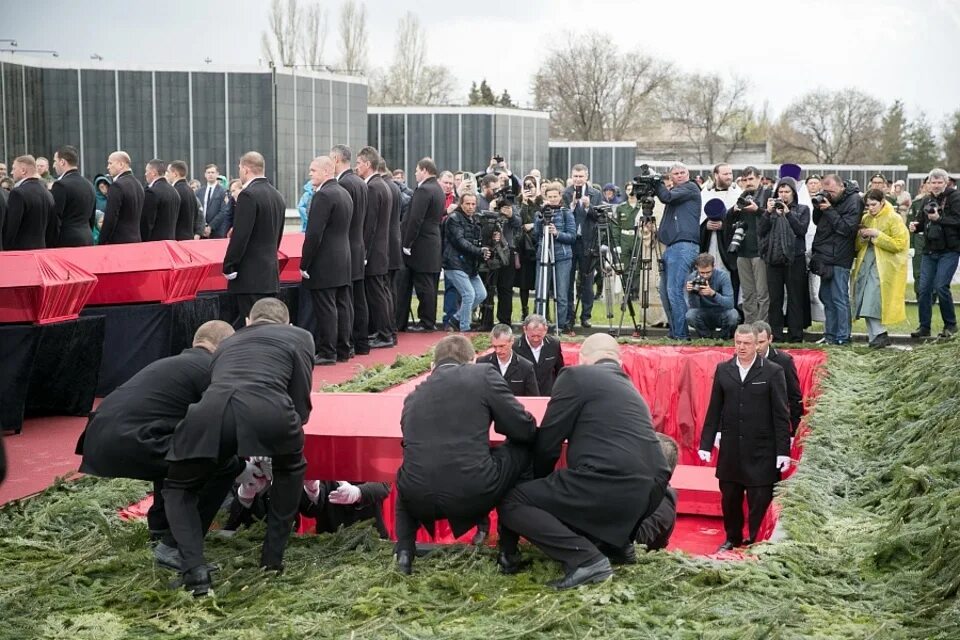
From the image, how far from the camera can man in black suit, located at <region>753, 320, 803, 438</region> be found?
917 cm

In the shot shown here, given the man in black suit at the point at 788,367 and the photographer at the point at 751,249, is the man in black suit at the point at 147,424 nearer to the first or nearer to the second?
the man in black suit at the point at 788,367

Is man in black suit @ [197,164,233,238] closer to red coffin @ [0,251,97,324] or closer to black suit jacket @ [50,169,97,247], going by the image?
black suit jacket @ [50,169,97,247]

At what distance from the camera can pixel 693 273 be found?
13172 mm

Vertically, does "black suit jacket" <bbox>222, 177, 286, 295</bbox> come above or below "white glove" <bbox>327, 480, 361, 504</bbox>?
above

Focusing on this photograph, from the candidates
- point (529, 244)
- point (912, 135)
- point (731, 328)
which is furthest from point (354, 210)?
point (912, 135)

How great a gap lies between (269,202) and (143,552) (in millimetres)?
5488

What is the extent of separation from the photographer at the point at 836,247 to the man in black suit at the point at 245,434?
824 centimetres

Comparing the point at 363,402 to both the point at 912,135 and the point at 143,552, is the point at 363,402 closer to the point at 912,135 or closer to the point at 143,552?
the point at 143,552

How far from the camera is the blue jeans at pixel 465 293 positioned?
1456cm

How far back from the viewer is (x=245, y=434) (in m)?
5.81

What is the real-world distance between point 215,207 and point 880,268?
9.98 m

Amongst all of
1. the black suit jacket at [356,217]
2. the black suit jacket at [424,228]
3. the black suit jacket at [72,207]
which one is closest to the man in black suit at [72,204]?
the black suit jacket at [72,207]

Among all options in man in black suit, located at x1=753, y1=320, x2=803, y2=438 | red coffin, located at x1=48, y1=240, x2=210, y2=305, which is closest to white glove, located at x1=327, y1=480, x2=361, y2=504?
man in black suit, located at x1=753, y1=320, x2=803, y2=438

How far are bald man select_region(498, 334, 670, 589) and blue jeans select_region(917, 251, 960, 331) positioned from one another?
8363mm
